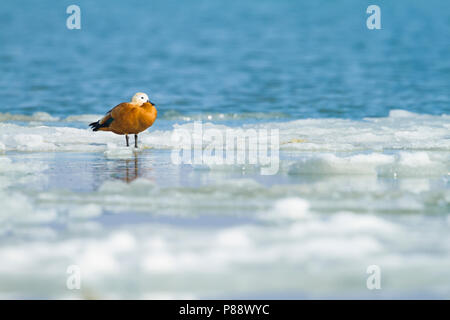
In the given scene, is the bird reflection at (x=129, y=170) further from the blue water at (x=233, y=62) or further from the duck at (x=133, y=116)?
the blue water at (x=233, y=62)

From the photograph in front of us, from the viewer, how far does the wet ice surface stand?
3523 millimetres

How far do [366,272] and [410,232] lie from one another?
0.67 metres

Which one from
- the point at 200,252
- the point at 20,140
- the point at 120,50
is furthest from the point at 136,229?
the point at 120,50

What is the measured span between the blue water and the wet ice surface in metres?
7.46

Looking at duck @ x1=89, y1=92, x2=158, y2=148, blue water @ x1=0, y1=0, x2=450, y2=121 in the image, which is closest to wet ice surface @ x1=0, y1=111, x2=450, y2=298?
duck @ x1=89, y1=92, x2=158, y2=148

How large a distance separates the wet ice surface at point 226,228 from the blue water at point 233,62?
24.5 feet

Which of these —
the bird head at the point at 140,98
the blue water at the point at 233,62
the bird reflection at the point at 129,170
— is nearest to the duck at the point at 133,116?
the bird head at the point at 140,98

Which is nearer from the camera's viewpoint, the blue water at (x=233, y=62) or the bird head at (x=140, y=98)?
the bird head at (x=140, y=98)

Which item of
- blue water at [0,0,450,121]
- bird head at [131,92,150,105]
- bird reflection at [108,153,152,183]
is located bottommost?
bird reflection at [108,153,152,183]

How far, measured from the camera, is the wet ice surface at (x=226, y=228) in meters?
3.52

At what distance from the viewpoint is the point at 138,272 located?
3619 millimetres

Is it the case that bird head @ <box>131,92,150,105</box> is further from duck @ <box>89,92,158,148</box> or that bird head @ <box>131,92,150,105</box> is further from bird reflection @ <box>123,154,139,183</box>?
bird reflection @ <box>123,154,139,183</box>

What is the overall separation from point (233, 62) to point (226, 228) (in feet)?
72.6

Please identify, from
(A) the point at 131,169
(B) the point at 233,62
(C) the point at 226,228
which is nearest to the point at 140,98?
(A) the point at 131,169
